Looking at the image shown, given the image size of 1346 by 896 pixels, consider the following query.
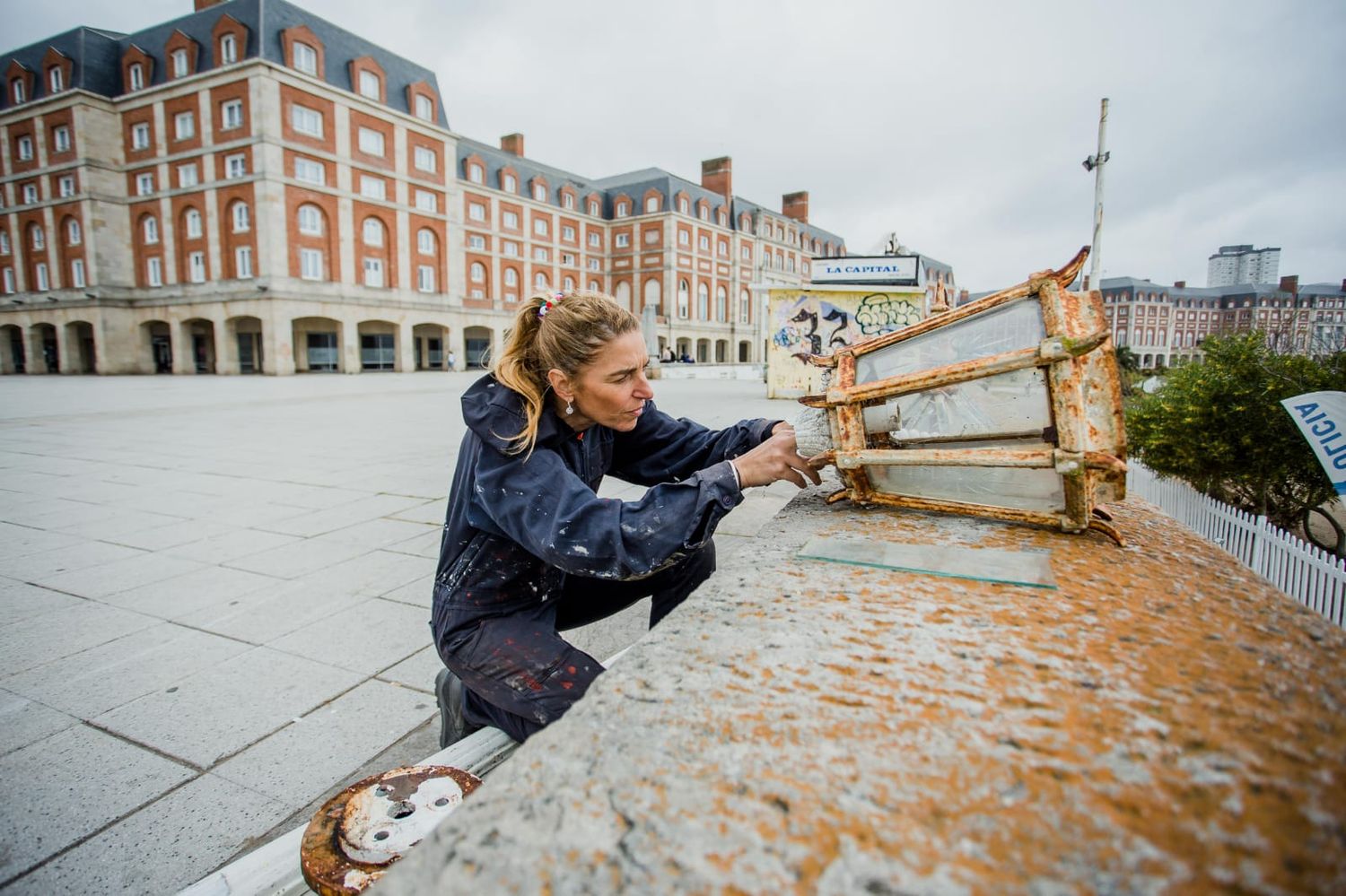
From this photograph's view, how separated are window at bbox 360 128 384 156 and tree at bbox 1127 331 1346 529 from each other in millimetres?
36143

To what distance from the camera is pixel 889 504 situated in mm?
2121

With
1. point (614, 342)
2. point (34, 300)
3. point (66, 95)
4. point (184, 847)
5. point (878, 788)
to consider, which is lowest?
point (184, 847)

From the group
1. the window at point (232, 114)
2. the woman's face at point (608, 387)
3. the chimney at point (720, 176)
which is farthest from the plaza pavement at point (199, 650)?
the chimney at point (720, 176)

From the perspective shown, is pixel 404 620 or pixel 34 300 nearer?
pixel 404 620

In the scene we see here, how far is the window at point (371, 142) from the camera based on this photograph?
31.9 m

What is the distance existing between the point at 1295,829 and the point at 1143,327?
9601 centimetres

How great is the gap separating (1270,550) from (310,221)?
116ft

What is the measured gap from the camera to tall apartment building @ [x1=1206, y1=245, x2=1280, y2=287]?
6462 centimetres

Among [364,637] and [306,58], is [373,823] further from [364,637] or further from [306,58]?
[306,58]

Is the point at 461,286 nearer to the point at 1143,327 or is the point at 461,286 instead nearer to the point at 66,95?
the point at 66,95

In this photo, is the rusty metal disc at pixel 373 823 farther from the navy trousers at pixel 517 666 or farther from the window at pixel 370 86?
the window at pixel 370 86

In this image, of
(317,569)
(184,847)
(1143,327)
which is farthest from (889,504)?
(1143,327)

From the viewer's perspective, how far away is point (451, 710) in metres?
2.10

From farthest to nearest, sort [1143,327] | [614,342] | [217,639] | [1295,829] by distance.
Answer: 1. [1143,327]
2. [217,639]
3. [614,342]
4. [1295,829]
